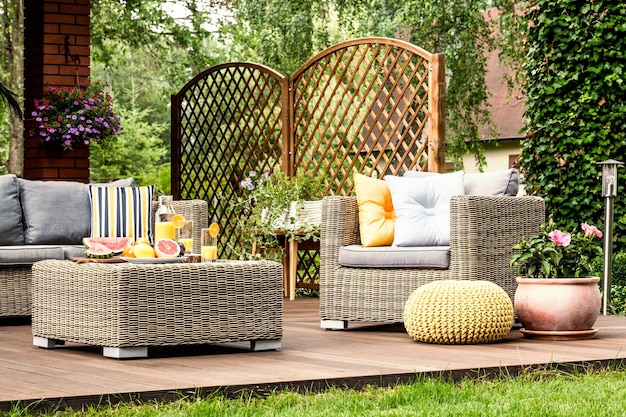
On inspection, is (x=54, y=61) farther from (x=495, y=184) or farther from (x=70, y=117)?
(x=495, y=184)

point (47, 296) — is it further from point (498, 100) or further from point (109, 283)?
point (498, 100)

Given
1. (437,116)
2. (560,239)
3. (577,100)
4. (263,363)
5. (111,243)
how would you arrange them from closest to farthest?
(263,363)
(111,243)
(560,239)
(437,116)
(577,100)

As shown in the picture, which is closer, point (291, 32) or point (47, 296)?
point (47, 296)

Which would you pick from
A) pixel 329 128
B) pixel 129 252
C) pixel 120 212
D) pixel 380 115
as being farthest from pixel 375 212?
pixel 329 128

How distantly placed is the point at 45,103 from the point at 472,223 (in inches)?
158

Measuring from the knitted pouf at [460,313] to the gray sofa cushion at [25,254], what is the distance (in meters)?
2.05

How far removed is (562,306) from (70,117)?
14.2ft

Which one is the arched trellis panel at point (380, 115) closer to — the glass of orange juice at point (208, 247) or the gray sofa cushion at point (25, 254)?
the gray sofa cushion at point (25, 254)

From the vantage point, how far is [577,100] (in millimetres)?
6699

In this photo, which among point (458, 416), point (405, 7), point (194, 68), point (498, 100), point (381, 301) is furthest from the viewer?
point (498, 100)

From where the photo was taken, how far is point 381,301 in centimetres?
485

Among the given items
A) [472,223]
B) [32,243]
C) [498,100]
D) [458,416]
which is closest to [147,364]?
[458,416]

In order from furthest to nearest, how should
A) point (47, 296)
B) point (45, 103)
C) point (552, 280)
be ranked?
point (45, 103) < point (552, 280) < point (47, 296)

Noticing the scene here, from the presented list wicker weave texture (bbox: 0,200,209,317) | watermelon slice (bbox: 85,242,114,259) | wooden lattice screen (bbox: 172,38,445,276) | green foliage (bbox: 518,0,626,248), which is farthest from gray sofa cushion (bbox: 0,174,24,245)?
green foliage (bbox: 518,0,626,248)
